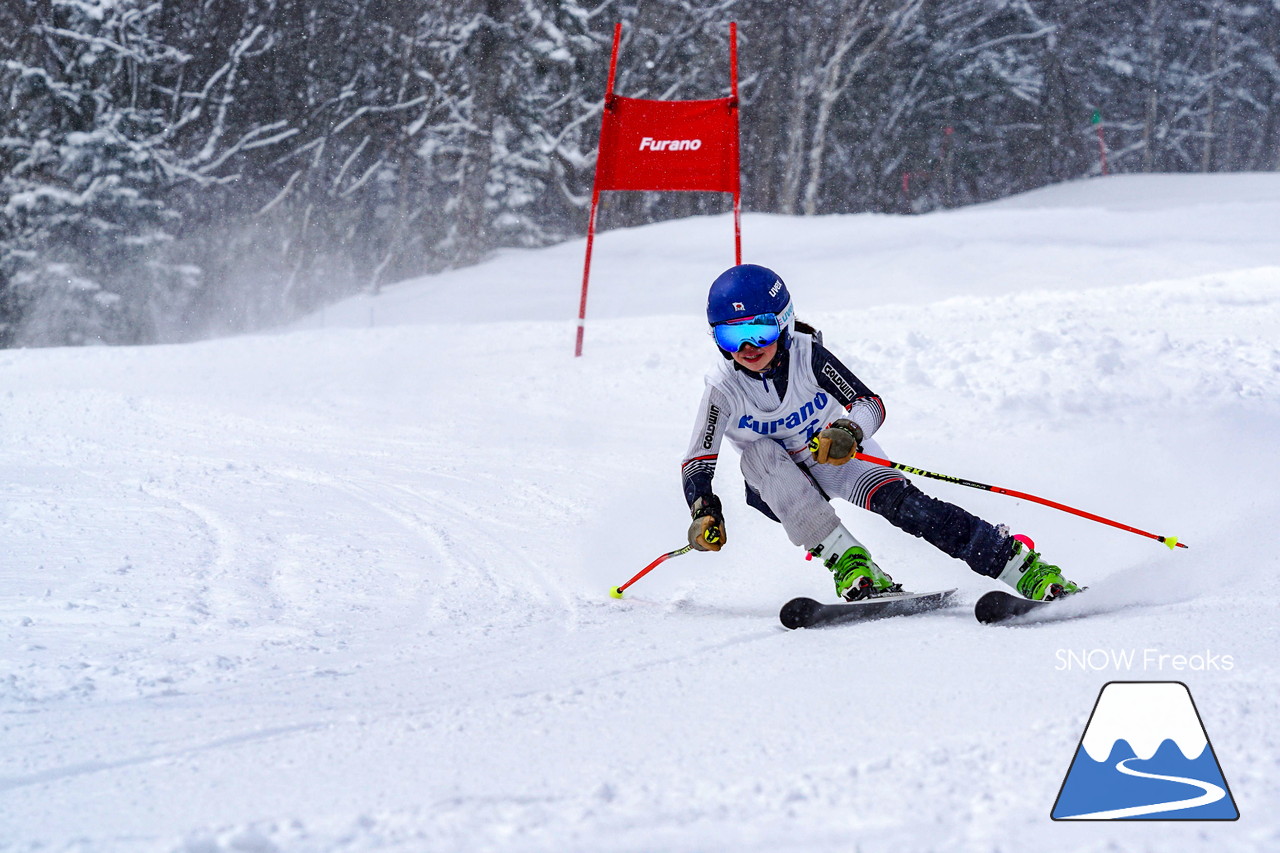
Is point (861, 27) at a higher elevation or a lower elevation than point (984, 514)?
higher

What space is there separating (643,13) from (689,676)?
86.5 ft

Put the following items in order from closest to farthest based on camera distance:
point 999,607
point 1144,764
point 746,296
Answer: point 1144,764 → point 999,607 → point 746,296

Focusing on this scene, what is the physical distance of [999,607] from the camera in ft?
11.6

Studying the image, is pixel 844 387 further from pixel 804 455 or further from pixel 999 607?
pixel 999 607

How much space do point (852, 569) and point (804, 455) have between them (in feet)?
2.01

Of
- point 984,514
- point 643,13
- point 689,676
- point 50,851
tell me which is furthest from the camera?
point 643,13

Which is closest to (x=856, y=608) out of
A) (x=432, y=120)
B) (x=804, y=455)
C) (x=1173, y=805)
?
(x=804, y=455)

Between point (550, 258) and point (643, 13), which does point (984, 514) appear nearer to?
point (550, 258)

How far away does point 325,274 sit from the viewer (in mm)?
26656

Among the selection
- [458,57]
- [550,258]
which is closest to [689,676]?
[550,258]

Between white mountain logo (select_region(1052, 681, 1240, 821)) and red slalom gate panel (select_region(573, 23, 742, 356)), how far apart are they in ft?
26.3

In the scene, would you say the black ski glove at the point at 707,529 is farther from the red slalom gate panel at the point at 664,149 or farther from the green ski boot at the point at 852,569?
the red slalom gate panel at the point at 664,149

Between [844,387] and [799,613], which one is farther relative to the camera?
[844,387]

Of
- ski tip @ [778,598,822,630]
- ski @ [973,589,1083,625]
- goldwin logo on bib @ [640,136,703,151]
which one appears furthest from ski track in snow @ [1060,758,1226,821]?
goldwin logo on bib @ [640,136,703,151]
